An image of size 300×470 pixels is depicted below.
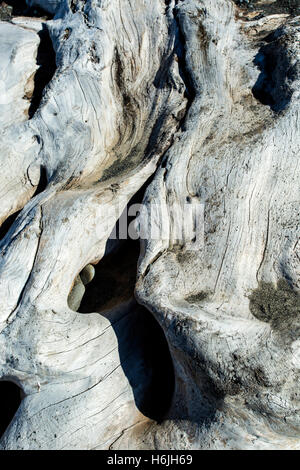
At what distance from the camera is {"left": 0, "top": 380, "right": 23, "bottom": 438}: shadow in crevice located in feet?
13.1

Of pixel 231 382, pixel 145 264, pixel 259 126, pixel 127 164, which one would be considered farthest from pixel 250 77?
pixel 231 382

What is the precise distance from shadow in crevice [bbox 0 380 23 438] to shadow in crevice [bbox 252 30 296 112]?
13.4ft

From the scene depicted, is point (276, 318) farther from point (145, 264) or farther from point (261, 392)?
point (145, 264)

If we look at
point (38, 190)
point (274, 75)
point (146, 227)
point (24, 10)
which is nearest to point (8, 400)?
point (146, 227)

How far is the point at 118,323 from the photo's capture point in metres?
3.86

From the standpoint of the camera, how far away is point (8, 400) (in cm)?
409

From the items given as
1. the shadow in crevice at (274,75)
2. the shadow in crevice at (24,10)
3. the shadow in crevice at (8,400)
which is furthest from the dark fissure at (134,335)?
the shadow in crevice at (24,10)

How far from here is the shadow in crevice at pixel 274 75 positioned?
499 cm

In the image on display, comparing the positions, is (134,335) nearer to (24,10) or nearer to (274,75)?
(274,75)

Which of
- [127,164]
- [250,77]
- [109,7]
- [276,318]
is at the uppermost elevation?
[109,7]

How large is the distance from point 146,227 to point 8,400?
2119 mm

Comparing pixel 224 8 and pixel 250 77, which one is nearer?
pixel 250 77

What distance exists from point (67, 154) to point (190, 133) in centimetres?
145

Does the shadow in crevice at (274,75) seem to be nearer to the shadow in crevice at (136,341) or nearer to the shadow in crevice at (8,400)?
the shadow in crevice at (136,341)
